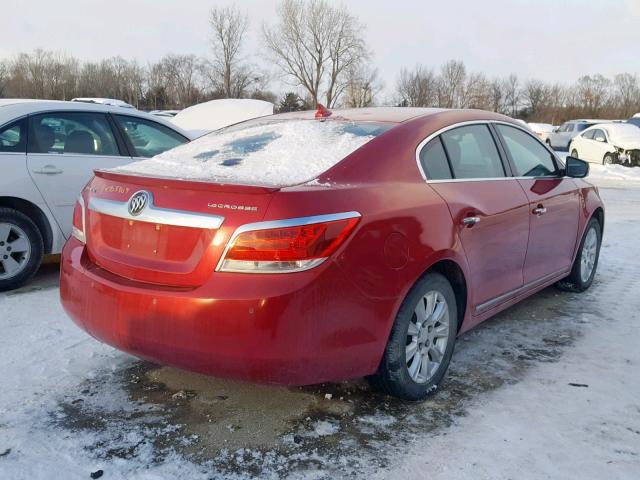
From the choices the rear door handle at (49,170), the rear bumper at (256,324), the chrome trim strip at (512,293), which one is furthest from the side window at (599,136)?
the rear bumper at (256,324)

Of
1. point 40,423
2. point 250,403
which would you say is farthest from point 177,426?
point 40,423

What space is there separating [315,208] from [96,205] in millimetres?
1157

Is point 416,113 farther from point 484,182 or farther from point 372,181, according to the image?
point 372,181

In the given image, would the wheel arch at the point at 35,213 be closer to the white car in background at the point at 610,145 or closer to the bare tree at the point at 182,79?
the white car in background at the point at 610,145

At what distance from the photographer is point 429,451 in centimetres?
256

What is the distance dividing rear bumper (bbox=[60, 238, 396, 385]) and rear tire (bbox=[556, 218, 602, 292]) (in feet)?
9.23

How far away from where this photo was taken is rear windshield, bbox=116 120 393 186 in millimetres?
2703

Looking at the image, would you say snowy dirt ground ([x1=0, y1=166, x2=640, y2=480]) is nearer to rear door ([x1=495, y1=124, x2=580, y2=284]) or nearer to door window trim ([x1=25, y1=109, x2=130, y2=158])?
rear door ([x1=495, y1=124, x2=580, y2=284])

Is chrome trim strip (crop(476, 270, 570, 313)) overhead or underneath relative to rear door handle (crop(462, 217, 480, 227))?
underneath

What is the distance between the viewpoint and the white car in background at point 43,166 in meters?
4.70

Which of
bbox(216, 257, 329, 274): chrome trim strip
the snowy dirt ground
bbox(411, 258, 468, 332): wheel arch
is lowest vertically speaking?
the snowy dirt ground

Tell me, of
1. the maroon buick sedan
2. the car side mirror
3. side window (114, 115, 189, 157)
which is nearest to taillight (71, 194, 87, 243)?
the maroon buick sedan

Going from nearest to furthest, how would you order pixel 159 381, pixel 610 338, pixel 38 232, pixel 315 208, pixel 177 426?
pixel 315 208 → pixel 177 426 → pixel 159 381 → pixel 610 338 → pixel 38 232

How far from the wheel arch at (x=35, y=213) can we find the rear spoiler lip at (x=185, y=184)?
7.37ft
